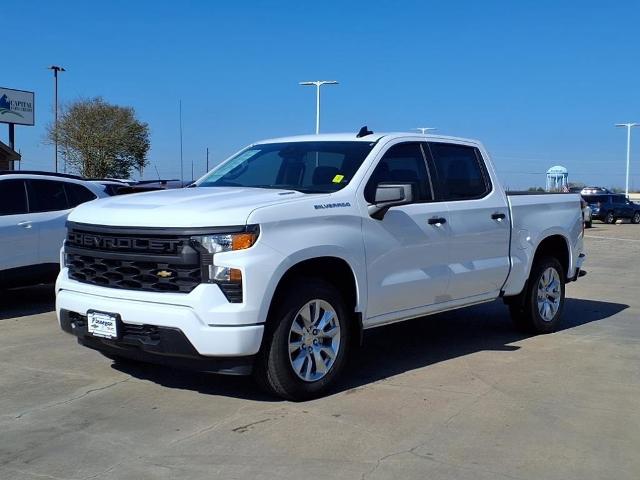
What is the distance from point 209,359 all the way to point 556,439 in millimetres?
2360

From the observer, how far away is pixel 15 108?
4147cm

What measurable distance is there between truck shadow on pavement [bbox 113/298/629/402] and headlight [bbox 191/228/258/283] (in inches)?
43.9

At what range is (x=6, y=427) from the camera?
4.91 metres

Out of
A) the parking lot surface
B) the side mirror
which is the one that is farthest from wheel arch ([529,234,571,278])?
the side mirror

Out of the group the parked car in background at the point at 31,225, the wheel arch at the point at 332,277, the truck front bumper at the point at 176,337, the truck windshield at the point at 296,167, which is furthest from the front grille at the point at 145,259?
the parked car in background at the point at 31,225

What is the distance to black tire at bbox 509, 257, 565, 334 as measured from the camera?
26.3 ft

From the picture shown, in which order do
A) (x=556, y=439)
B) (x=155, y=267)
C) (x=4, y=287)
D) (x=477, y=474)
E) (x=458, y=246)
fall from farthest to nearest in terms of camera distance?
(x=4, y=287), (x=458, y=246), (x=155, y=267), (x=556, y=439), (x=477, y=474)

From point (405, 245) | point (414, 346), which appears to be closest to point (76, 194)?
point (414, 346)

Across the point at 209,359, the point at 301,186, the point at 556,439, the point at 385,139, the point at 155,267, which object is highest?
the point at 385,139

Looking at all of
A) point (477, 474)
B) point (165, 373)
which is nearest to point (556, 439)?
point (477, 474)

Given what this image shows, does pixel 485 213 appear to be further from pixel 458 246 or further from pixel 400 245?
pixel 400 245

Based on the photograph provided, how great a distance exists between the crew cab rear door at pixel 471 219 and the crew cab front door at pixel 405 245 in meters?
0.16

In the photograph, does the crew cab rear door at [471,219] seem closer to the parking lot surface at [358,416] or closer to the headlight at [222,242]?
the parking lot surface at [358,416]

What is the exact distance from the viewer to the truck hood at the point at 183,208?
5038mm
